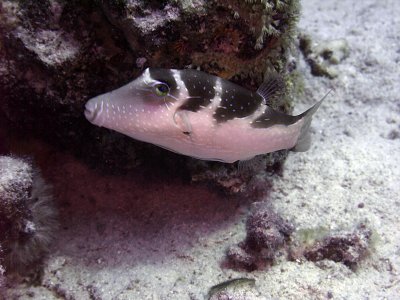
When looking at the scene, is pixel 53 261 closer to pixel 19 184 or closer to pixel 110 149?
pixel 19 184

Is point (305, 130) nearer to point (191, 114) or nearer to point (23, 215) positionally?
point (191, 114)

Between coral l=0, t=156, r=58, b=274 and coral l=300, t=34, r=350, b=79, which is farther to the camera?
coral l=300, t=34, r=350, b=79

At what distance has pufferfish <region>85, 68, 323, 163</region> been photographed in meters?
2.61

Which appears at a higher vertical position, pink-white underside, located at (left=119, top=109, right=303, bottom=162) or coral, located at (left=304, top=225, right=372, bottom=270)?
pink-white underside, located at (left=119, top=109, right=303, bottom=162)

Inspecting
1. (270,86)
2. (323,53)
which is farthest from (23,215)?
(323,53)

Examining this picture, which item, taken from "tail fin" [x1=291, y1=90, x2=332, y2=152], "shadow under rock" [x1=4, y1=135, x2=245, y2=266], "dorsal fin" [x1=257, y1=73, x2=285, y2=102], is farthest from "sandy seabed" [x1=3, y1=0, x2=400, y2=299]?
"dorsal fin" [x1=257, y1=73, x2=285, y2=102]

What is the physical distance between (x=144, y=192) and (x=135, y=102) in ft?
5.45

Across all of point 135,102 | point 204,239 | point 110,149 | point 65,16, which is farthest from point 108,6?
point 204,239

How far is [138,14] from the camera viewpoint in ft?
8.95

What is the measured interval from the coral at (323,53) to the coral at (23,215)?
12.9 feet

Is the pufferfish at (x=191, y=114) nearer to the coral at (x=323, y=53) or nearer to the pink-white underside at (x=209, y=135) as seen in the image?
the pink-white underside at (x=209, y=135)

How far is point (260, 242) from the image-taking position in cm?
324

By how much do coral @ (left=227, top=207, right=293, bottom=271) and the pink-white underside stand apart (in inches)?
27.4

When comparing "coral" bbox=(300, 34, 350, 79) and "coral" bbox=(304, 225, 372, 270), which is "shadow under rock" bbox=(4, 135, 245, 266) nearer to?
"coral" bbox=(304, 225, 372, 270)
